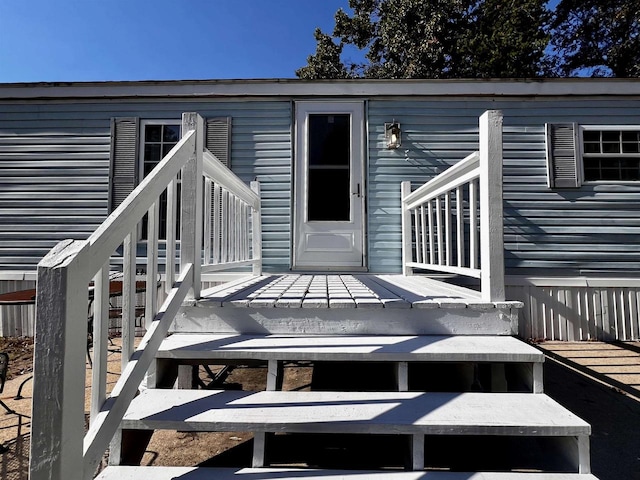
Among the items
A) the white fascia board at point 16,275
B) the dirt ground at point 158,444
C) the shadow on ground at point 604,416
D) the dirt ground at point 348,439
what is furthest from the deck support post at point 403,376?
the white fascia board at point 16,275

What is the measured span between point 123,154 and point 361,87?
3.06 m

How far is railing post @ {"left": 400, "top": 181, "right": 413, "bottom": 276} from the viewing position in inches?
144

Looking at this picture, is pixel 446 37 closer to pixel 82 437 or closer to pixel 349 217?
pixel 349 217

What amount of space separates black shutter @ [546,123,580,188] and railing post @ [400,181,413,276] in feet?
5.94

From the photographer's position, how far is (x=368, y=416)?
3.94 ft

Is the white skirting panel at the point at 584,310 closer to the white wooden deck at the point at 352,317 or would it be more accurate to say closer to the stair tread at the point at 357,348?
the white wooden deck at the point at 352,317

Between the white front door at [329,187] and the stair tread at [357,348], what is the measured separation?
2.56m

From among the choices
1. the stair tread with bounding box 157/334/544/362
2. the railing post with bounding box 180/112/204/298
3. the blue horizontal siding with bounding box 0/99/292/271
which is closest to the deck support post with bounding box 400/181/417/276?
the blue horizontal siding with bounding box 0/99/292/271

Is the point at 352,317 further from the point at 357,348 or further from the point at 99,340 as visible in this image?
the point at 99,340

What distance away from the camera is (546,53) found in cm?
1130

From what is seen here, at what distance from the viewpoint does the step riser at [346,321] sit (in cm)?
164

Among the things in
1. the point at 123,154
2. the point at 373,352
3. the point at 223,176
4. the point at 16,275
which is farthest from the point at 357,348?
the point at 16,275

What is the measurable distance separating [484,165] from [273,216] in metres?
2.91

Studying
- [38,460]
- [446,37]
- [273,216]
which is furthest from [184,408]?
[446,37]
